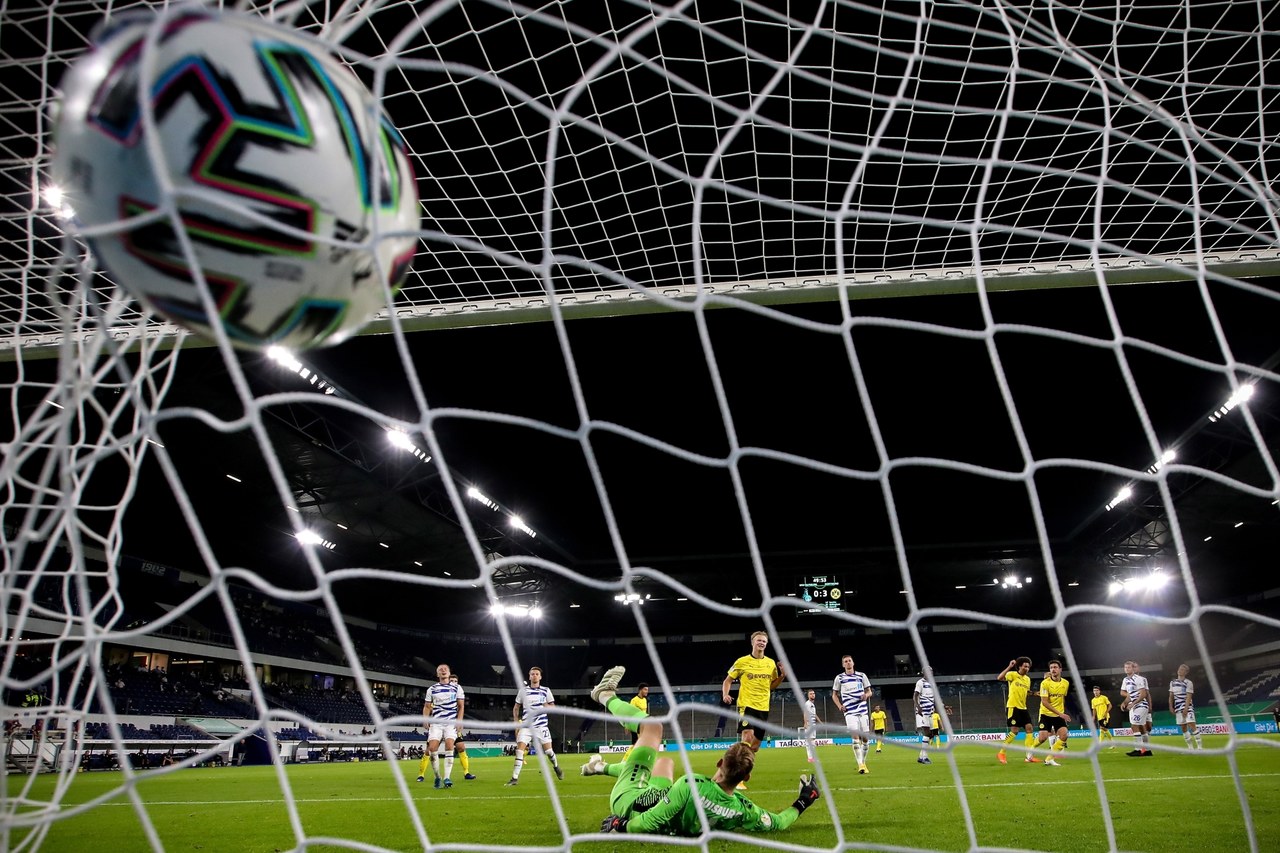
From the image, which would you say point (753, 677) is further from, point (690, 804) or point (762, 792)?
point (690, 804)

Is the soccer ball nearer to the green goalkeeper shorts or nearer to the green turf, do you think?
the green turf

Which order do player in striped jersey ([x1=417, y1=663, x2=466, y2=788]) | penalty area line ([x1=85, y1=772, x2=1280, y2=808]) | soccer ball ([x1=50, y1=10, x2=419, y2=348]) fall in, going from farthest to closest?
player in striped jersey ([x1=417, y1=663, x2=466, y2=788]) < penalty area line ([x1=85, y1=772, x2=1280, y2=808]) < soccer ball ([x1=50, y1=10, x2=419, y2=348])

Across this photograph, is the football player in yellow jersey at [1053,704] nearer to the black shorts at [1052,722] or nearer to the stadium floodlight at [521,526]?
the black shorts at [1052,722]

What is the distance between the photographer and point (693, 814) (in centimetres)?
364

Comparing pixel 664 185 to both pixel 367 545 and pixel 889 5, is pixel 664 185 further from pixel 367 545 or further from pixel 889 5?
pixel 367 545

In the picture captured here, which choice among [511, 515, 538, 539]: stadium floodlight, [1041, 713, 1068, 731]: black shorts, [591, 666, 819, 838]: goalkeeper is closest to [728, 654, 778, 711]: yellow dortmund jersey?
[591, 666, 819, 838]: goalkeeper

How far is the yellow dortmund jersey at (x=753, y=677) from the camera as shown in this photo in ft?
23.2

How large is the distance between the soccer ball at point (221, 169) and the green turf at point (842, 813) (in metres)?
1.03

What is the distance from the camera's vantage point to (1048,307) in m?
10.1

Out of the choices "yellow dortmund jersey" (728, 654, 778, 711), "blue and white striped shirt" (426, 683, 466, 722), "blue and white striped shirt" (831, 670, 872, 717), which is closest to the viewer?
"yellow dortmund jersey" (728, 654, 778, 711)

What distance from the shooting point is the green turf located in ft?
11.9

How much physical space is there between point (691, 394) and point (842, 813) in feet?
32.2

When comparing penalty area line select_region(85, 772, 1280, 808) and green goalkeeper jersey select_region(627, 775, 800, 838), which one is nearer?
green goalkeeper jersey select_region(627, 775, 800, 838)

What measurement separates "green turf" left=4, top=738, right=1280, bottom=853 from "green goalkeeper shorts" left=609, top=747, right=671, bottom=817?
0.58ft
